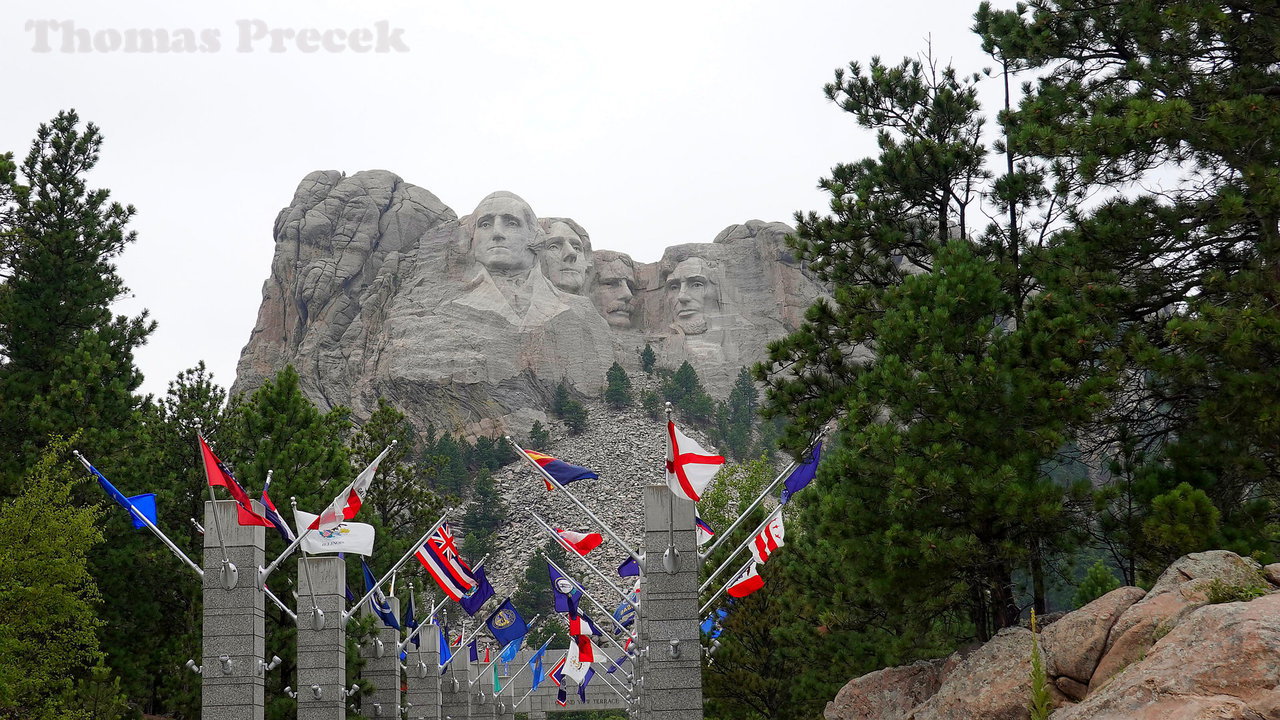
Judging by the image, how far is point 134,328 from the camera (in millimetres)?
38219

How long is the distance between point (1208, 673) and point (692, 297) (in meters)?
134

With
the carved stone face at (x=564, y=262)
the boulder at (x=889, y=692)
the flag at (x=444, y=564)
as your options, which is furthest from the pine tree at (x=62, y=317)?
the carved stone face at (x=564, y=262)

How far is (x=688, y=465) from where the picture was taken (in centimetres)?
1962

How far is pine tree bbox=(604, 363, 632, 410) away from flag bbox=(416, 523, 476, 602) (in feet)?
337

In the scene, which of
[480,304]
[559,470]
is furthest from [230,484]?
[480,304]

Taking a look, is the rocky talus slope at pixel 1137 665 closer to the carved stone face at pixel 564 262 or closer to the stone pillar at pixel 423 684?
the stone pillar at pixel 423 684

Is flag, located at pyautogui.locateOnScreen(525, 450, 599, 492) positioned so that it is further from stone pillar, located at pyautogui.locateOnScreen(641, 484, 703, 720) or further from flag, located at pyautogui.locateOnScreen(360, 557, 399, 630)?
flag, located at pyautogui.locateOnScreen(360, 557, 399, 630)

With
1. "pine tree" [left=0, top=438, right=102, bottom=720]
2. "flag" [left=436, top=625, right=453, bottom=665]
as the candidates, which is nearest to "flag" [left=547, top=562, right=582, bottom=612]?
"flag" [left=436, top=625, right=453, bottom=665]

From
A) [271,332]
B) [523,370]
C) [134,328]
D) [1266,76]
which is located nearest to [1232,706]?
[1266,76]

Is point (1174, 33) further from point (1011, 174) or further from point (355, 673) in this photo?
point (355, 673)

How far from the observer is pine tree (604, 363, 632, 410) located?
13088cm

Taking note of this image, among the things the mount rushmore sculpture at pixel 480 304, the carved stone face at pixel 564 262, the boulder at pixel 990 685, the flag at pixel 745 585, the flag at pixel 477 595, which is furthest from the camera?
the carved stone face at pixel 564 262

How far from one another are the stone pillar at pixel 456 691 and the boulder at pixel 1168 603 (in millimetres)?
35054

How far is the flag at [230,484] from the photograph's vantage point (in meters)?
21.2
